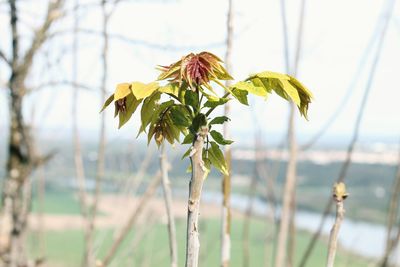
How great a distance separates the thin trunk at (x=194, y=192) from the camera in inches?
15.2

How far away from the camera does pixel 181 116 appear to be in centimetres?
42

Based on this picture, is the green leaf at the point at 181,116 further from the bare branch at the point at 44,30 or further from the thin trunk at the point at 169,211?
the bare branch at the point at 44,30

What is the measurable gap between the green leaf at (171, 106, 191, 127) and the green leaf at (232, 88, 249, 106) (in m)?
0.04

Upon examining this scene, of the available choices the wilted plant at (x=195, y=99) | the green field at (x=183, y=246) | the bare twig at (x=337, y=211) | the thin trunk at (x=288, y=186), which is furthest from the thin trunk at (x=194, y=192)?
the green field at (x=183, y=246)

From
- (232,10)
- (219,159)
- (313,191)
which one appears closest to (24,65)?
(232,10)

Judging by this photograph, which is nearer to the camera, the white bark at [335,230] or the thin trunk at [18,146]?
the white bark at [335,230]

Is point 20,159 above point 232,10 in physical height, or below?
below

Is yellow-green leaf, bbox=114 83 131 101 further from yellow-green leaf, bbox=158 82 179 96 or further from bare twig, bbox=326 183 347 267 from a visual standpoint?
bare twig, bbox=326 183 347 267

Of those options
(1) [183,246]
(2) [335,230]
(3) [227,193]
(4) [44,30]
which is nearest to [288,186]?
(3) [227,193]

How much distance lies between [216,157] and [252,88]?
7cm

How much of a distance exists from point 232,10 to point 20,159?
1118mm

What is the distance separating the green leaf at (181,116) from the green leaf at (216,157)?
0.04 meters

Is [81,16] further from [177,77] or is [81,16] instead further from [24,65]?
[177,77]

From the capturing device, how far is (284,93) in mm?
421
